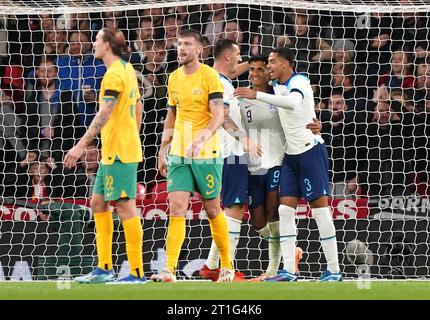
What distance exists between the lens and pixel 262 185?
34.9 feet

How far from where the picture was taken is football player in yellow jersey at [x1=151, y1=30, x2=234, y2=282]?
30.6 feet

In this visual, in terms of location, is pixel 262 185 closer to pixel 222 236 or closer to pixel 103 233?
pixel 222 236

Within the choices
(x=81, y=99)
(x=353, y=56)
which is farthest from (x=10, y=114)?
(x=353, y=56)

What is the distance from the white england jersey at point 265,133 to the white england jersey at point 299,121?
0.67 feet

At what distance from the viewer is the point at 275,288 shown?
29.1 ft

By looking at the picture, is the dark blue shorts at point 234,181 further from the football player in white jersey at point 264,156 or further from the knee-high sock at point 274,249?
the knee-high sock at point 274,249

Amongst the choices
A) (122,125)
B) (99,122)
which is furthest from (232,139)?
(99,122)

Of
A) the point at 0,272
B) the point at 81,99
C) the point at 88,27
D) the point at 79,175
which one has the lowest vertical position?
the point at 0,272

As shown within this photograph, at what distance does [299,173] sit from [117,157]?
197 centimetres

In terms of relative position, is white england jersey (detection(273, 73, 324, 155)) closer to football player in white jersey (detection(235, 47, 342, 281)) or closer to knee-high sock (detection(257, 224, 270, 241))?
A: football player in white jersey (detection(235, 47, 342, 281))

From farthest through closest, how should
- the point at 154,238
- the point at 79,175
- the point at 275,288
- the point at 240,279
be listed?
the point at 79,175
the point at 154,238
the point at 240,279
the point at 275,288

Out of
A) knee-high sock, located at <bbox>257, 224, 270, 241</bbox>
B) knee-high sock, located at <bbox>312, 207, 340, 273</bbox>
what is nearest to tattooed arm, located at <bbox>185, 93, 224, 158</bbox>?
knee-high sock, located at <bbox>312, 207, 340, 273</bbox>

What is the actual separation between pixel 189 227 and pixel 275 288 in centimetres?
304
